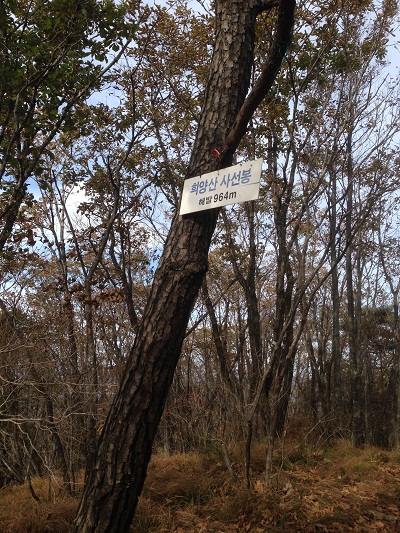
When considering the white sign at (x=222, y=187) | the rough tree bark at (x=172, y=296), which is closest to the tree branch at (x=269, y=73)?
the rough tree bark at (x=172, y=296)

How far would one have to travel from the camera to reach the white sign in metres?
2.38

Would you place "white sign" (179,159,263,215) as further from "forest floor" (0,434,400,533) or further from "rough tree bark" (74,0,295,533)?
"forest floor" (0,434,400,533)

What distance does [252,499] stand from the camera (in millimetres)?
4176

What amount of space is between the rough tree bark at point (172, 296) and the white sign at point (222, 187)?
0.28ft

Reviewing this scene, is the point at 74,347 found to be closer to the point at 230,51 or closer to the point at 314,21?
the point at 230,51

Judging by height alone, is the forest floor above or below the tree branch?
below

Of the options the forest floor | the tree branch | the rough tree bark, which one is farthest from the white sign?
the forest floor

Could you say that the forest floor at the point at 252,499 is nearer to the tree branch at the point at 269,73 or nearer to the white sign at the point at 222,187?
the white sign at the point at 222,187

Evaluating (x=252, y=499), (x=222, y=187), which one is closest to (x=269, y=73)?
(x=222, y=187)

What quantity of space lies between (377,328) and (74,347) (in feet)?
51.2

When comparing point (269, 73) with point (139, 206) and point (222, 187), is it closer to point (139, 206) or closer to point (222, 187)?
point (222, 187)

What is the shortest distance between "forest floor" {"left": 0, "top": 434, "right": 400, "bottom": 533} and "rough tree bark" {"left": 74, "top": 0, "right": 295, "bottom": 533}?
5.74 ft

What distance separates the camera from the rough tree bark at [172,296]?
242 cm

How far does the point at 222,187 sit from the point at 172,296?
0.67m
